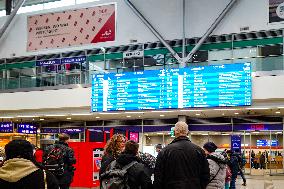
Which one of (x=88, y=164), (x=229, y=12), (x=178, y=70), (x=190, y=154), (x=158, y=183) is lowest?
(x=88, y=164)

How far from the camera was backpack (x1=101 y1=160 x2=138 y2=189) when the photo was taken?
14.9ft

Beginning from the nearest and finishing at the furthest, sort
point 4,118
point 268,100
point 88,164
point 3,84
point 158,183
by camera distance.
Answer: point 158,183 → point 88,164 → point 268,100 → point 3,84 → point 4,118

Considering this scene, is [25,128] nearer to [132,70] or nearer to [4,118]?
[4,118]

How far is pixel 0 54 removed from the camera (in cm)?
2367

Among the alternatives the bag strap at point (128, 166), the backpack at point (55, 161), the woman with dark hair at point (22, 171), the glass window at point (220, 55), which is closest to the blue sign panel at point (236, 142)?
the glass window at point (220, 55)

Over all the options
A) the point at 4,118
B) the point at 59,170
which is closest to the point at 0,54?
the point at 4,118

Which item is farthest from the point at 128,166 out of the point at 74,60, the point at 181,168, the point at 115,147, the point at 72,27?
the point at 72,27

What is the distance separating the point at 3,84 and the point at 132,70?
6899 millimetres

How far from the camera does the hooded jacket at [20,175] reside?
3.13m

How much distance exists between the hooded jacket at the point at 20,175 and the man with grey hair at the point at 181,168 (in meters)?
1.73

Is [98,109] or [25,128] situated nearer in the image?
[98,109]

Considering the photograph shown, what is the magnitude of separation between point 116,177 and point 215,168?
1.87 metres

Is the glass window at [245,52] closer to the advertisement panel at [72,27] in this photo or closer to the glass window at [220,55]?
the glass window at [220,55]

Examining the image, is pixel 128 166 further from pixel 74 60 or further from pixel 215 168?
pixel 74 60
